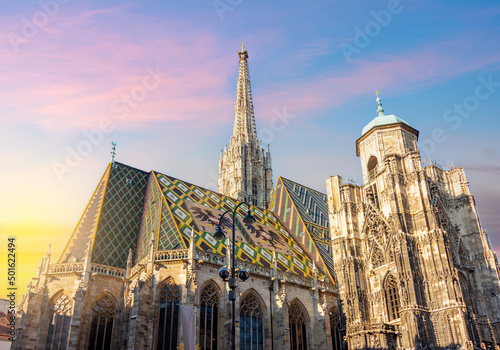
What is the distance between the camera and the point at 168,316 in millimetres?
23219

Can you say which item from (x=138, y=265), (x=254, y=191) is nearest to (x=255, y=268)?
(x=138, y=265)

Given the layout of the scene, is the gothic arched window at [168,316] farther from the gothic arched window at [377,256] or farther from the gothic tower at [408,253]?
the gothic arched window at [377,256]

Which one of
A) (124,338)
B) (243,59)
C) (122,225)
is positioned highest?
(243,59)

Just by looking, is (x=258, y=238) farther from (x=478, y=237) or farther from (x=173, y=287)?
(x=478, y=237)

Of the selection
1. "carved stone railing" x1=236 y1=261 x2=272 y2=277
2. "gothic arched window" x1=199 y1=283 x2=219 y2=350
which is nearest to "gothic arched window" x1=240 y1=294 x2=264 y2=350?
"carved stone railing" x1=236 y1=261 x2=272 y2=277

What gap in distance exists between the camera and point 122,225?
1144 inches

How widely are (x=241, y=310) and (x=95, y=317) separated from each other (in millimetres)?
7989

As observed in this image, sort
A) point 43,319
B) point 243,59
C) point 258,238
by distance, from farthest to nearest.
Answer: point 243,59 → point 258,238 → point 43,319

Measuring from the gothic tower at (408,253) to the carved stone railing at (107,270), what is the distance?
45.7 feet

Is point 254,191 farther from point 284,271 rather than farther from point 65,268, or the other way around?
point 65,268

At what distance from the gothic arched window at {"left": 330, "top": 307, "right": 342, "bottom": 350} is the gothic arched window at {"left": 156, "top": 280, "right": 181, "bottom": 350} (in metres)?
10.9

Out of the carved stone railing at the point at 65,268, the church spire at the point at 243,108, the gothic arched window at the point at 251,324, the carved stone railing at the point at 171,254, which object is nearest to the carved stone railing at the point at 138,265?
the carved stone railing at the point at 171,254

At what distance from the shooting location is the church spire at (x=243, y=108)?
5597 centimetres

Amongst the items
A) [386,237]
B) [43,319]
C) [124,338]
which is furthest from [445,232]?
[43,319]
